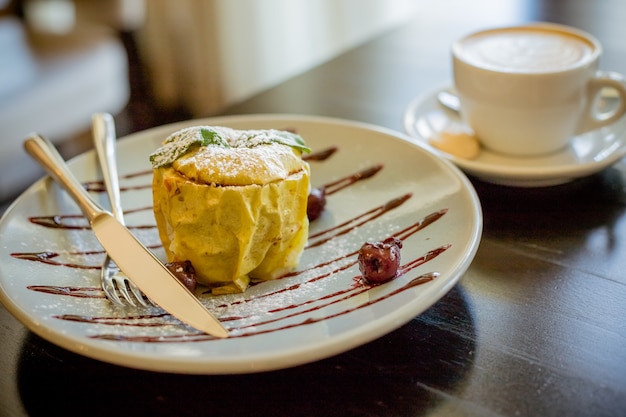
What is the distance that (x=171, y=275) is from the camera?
2.74ft

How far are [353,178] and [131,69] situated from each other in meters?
2.43

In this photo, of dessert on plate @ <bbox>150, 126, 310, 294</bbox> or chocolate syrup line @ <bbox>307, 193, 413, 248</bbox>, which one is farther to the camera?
chocolate syrup line @ <bbox>307, 193, 413, 248</bbox>

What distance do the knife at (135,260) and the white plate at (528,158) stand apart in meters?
0.50

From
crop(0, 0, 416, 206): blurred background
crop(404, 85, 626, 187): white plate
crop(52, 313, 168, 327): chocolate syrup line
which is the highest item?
crop(52, 313, 168, 327): chocolate syrup line

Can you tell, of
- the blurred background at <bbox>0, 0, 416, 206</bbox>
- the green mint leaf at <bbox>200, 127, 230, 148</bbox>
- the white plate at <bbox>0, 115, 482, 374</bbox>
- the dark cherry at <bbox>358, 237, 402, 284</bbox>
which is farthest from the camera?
the blurred background at <bbox>0, 0, 416, 206</bbox>

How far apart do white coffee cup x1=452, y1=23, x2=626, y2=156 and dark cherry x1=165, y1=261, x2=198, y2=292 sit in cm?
59

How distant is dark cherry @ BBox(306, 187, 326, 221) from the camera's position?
1.05m

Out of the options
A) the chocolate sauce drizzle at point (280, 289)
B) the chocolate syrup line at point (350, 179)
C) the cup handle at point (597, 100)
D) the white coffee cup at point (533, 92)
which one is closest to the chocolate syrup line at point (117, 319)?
the chocolate sauce drizzle at point (280, 289)

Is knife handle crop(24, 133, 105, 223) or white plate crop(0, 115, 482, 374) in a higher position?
knife handle crop(24, 133, 105, 223)

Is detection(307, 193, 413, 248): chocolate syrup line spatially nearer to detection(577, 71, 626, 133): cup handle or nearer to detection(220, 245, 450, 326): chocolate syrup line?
detection(220, 245, 450, 326): chocolate syrup line

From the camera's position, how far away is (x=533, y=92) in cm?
114

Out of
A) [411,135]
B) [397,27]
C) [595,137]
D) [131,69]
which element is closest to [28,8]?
[131,69]

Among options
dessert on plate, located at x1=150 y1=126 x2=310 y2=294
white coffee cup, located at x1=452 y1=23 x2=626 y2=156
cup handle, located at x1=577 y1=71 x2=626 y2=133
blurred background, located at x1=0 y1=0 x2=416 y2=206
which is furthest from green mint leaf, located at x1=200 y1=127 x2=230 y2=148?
blurred background, located at x1=0 y1=0 x2=416 y2=206

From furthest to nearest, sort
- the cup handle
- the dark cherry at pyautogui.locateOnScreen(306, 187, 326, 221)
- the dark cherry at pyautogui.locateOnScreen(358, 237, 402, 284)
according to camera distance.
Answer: the cup handle
the dark cherry at pyautogui.locateOnScreen(306, 187, 326, 221)
the dark cherry at pyautogui.locateOnScreen(358, 237, 402, 284)
